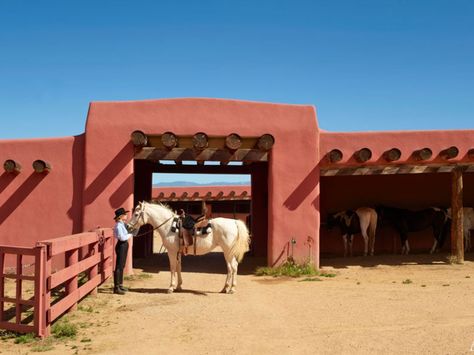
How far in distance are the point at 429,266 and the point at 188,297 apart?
267 inches

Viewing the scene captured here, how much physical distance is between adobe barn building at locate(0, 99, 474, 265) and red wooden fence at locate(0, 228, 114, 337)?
8.15ft

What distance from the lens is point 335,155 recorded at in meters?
11.4

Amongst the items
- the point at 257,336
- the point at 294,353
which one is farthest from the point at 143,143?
the point at 294,353

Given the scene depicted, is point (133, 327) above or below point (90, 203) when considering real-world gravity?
below

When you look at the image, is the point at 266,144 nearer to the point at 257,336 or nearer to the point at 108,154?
the point at 108,154

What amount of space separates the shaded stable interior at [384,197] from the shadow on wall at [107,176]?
6.62m

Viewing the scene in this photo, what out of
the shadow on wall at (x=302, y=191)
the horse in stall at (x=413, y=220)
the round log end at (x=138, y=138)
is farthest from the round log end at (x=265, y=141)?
the horse in stall at (x=413, y=220)

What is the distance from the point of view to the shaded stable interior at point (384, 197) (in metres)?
14.6

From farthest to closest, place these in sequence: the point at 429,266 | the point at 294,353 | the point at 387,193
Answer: the point at 387,193
the point at 429,266
the point at 294,353

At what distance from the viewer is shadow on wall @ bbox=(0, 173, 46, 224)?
1115 cm

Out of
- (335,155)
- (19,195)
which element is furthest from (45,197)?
(335,155)

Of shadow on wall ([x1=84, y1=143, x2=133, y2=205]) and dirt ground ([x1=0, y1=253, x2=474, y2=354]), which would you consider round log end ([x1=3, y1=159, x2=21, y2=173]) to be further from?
dirt ground ([x1=0, y1=253, x2=474, y2=354])

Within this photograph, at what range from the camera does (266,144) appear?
11195mm

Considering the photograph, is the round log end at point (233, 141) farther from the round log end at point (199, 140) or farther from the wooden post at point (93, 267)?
the wooden post at point (93, 267)
